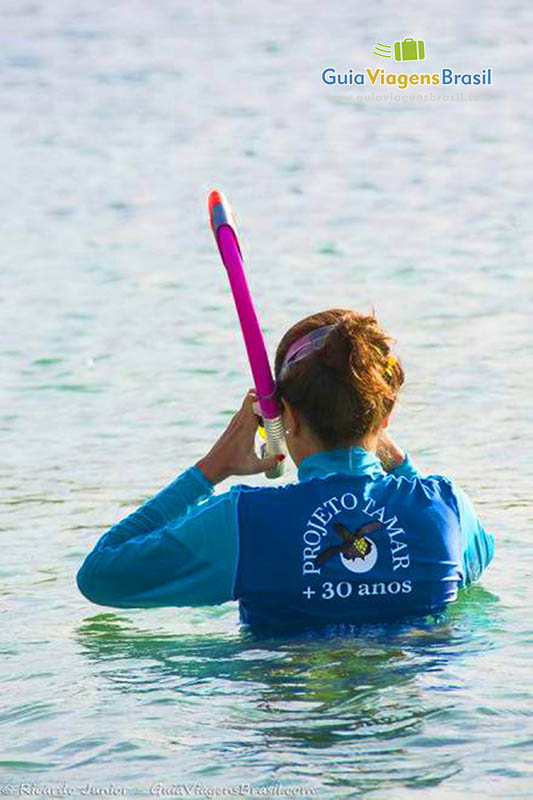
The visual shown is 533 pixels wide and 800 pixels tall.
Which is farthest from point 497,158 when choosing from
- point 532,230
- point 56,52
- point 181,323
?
point 56,52

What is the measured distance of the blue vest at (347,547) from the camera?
15.5ft

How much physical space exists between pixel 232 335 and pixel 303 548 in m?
4.72

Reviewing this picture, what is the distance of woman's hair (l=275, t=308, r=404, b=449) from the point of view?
4.68 metres

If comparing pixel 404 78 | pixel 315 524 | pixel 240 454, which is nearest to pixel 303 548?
pixel 315 524

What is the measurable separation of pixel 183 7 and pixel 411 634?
590 inches

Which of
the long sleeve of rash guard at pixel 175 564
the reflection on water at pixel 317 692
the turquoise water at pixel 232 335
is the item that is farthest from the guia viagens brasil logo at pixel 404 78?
the long sleeve of rash guard at pixel 175 564

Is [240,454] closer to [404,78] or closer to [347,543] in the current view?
[347,543]

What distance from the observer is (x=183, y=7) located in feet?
63.5

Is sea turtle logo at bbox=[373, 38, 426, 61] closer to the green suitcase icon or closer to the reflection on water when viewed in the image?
the green suitcase icon

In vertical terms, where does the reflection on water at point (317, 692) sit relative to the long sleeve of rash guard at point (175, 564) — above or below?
below

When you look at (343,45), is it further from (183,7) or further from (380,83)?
(183,7)

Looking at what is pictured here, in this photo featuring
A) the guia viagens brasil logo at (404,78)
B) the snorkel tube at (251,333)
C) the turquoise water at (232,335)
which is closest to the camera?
the turquoise water at (232,335)

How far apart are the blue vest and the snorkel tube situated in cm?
13

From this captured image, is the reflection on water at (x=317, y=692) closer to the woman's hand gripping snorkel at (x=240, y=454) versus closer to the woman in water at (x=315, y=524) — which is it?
the woman in water at (x=315, y=524)
